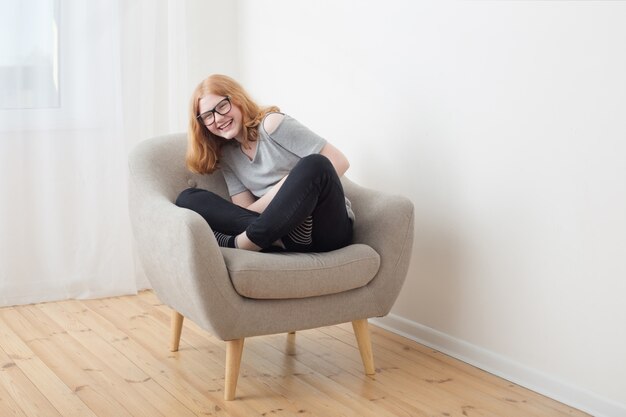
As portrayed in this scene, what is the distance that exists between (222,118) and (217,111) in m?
0.03

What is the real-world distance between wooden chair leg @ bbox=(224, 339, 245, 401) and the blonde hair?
0.74 m

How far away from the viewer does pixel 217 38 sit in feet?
14.1

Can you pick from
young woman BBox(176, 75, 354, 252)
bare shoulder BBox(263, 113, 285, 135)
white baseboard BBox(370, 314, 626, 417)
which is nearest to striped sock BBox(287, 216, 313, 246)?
young woman BBox(176, 75, 354, 252)

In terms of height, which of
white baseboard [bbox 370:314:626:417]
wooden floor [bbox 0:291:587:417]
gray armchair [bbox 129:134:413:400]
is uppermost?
gray armchair [bbox 129:134:413:400]

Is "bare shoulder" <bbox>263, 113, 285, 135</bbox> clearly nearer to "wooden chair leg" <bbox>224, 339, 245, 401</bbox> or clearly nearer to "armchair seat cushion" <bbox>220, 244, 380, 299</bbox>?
"armchair seat cushion" <bbox>220, 244, 380, 299</bbox>

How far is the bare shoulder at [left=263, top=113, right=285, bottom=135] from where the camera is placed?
9.82ft

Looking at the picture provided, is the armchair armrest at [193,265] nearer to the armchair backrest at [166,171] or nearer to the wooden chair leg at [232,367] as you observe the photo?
the wooden chair leg at [232,367]

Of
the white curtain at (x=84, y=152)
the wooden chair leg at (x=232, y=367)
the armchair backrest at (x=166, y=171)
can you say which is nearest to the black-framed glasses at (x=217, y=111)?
the armchair backrest at (x=166, y=171)

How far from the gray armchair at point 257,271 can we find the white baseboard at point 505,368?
15.1 inches

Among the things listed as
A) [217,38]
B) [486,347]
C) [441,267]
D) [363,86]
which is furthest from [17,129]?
[486,347]

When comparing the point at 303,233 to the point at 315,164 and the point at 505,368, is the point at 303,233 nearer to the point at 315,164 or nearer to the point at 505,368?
the point at 315,164

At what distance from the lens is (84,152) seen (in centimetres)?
390

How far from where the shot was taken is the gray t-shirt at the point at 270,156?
2.99m

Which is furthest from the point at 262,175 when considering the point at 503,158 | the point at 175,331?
the point at 503,158
